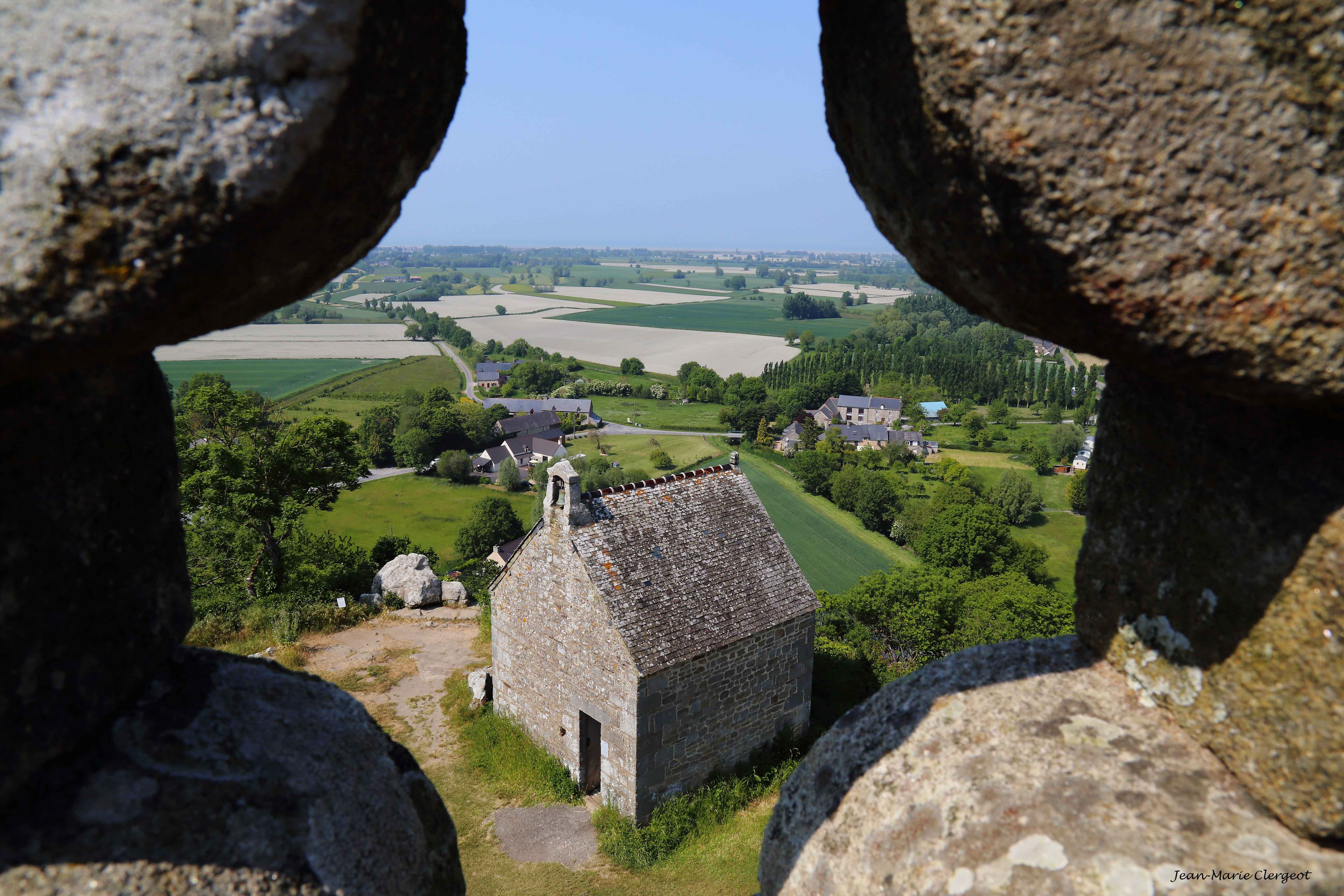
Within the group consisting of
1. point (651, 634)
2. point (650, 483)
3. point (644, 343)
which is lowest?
point (644, 343)

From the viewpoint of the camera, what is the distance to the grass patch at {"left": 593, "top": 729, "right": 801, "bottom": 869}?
13.9 meters

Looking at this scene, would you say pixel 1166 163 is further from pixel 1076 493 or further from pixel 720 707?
pixel 1076 493

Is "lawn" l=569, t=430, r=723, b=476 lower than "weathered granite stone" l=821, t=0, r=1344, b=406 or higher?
lower

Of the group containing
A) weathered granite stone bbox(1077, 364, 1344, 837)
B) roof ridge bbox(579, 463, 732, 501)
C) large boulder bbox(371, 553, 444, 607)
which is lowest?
large boulder bbox(371, 553, 444, 607)

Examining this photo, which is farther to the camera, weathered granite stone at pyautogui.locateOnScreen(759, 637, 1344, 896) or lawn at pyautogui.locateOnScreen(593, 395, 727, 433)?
lawn at pyautogui.locateOnScreen(593, 395, 727, 433)

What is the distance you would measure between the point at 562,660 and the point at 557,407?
78.6 m

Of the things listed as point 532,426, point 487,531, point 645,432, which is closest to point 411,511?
point 487,531

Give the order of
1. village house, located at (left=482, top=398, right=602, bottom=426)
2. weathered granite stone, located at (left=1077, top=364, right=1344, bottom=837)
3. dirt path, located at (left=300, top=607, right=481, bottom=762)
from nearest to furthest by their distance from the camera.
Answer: weathered granite stone, located at (left=1077, top=364, right=1344, bottom=837), dirt path, located at (left=300, top=607, right=481, bottom=762), village house, located at (left=482, top=398, right=602, bottom=426)

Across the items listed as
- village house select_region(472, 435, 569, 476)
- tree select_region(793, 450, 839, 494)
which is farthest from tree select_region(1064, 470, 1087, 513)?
village house select_region(472, 435, 569, 476)

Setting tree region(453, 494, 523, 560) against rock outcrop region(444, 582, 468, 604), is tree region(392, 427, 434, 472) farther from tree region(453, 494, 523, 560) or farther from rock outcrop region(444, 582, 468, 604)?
rock outcrop region(444, 582, 468, 604)

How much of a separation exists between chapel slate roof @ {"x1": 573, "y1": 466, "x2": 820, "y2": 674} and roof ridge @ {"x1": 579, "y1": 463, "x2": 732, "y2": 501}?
40 millimetres

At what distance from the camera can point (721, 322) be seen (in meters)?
180

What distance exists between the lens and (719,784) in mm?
15289

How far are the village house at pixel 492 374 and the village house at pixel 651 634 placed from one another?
92.8 meters
